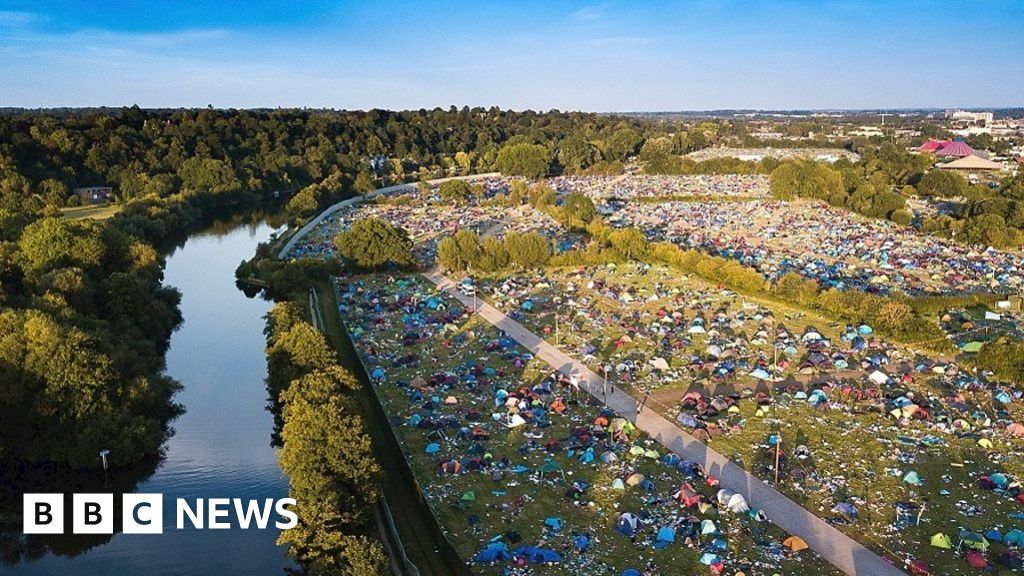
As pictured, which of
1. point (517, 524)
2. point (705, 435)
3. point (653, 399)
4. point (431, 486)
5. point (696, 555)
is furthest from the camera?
point (653, 399)

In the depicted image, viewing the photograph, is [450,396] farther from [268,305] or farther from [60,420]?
[268,305]

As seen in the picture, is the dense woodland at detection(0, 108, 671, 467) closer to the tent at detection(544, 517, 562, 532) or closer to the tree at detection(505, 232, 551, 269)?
the tent at detection(544, 517, 562, 532)

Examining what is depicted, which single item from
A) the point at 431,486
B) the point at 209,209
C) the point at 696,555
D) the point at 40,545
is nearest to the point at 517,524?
the point at 431,486

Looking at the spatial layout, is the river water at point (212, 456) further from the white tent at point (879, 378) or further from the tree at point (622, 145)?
the tree at point (622, 145)

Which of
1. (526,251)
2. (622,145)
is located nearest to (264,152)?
(622,145)

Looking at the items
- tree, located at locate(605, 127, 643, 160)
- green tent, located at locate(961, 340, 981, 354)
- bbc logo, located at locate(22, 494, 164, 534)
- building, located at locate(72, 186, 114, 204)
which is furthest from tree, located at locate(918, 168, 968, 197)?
building, located at locate(72, 186, 114, 204)
